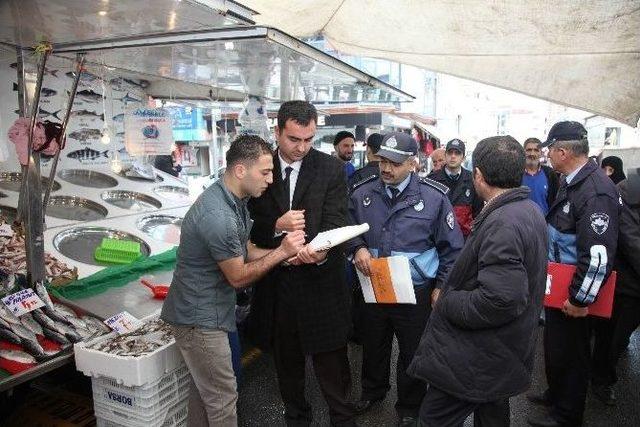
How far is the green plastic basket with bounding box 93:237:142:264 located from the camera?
4.02 meters

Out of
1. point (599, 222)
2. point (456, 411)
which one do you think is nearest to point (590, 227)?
point (599, 222)

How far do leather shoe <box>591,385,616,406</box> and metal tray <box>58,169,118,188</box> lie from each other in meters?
5.79

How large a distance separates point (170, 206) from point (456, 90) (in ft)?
91.6

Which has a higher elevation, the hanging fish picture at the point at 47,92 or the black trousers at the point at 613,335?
the hanging fish picture at the point at 47,92

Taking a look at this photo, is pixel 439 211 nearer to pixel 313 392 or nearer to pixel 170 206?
pixel 313 392

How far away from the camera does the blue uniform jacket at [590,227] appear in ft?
9.17

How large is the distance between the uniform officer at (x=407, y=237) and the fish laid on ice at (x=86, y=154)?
4.19m

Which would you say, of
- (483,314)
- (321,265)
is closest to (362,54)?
(321,265)

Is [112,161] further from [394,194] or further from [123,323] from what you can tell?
[394,194]

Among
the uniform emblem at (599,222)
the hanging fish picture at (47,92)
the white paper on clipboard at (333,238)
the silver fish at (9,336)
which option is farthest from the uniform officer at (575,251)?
the hanging fish picture at (47,92)

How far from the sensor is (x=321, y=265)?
2848 millimetres

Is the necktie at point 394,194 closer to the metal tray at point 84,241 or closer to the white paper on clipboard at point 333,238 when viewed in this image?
the white paper on clipboard at point 333,238

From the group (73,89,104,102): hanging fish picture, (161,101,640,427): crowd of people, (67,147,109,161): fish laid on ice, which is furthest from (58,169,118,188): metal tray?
(161,101,640,427): crowd of people

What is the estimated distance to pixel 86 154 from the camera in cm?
573
